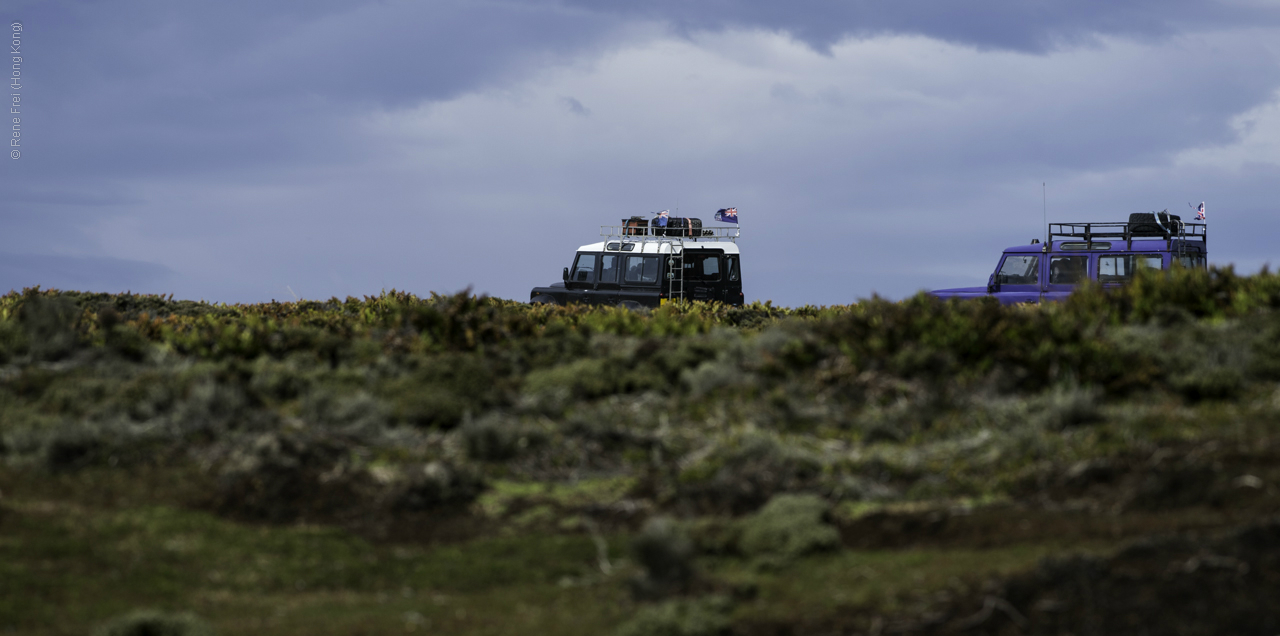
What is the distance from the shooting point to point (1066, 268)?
73.9ft

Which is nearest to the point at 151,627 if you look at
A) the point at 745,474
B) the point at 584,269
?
the point at 745,474

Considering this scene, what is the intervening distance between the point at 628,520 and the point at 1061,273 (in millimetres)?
17759

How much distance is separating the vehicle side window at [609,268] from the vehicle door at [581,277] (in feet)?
0.79

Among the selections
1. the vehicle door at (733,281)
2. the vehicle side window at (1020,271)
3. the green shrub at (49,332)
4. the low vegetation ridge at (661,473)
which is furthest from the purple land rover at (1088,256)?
the green shrub at (49,332)

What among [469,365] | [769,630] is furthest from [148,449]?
[769,630]

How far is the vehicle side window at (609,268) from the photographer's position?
26672 millimetres

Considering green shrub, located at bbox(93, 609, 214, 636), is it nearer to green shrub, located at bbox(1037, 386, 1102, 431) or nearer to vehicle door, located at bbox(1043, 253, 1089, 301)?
green shrub, located at bbox(1037, 386, 1102, 431)

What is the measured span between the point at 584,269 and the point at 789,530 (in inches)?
815

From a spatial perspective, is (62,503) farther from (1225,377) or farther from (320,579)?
(1225,377)

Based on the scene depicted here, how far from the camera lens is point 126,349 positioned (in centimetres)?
1205

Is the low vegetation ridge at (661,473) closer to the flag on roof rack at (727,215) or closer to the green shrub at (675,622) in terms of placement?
the green shrub at (675,622)

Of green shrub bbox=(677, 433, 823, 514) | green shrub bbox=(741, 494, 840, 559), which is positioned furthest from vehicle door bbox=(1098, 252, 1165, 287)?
green shrub bbox=(741, 494, 840, 559)

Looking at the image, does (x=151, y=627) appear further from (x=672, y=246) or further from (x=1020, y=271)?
(x=1020, y=271)

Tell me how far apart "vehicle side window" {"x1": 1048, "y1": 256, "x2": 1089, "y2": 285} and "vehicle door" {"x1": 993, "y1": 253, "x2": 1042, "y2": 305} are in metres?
0.27
